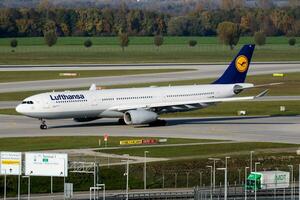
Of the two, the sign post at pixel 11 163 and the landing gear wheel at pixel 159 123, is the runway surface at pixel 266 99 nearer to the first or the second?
the landing gear wheel at pixel 159 123

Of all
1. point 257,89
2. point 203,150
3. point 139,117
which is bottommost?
point 203,150

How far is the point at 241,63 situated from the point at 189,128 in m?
16.8

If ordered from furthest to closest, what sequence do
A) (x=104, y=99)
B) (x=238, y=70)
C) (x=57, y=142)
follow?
1. (x=238, y=70)
2. (x=104, y=99)
3. (x=57, y=142)

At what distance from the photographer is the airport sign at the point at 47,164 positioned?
85.4 metres

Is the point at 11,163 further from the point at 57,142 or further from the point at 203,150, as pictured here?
the point at 57,142

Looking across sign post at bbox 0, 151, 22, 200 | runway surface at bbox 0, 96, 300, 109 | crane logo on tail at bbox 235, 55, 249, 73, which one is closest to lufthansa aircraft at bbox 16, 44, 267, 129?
crane logo on tail at bbox 235, 55, 249, 73

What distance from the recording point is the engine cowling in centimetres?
12988

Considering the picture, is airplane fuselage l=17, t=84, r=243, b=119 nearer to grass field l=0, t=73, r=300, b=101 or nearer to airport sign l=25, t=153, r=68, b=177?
grass field l=0, t=73, r=300, b=101

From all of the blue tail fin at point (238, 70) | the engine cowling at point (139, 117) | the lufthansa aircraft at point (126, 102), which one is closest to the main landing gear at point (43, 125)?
the lufthansa aircraft at point (126, 102)

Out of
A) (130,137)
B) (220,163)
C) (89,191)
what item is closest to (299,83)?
(130,137)

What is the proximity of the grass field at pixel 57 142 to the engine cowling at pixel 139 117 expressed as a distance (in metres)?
9.11

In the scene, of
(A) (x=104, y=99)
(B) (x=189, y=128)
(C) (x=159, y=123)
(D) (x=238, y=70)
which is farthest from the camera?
(D) (x=238, y=70)

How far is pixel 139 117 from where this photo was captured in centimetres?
13000

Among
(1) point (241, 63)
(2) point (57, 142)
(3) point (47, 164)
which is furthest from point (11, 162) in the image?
(1) point (241, 63)
